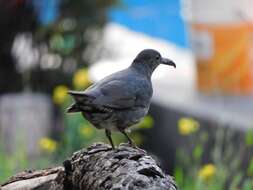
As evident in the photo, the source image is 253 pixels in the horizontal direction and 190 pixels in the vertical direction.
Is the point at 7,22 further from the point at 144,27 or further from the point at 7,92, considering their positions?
the point at 144,27

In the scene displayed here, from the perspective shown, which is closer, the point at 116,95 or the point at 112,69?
the point at 116,95

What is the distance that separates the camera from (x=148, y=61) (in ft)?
11.0

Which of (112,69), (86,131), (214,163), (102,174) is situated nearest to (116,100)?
(102,174)

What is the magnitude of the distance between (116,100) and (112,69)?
243 inches

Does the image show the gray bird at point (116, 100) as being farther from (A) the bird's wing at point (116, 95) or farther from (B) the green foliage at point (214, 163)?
(B) the green foliage at point (214, 163)

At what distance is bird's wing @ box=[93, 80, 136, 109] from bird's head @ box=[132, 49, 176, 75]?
0.74ft

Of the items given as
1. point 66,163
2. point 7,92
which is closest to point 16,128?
point 7,92

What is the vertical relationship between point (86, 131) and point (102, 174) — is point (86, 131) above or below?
below

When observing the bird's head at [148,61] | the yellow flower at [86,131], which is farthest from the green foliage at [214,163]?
the bird's head at [148,61]

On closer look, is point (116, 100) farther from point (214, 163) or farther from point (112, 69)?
point (112, 69)

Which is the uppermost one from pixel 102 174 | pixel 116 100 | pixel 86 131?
pixel 116 100

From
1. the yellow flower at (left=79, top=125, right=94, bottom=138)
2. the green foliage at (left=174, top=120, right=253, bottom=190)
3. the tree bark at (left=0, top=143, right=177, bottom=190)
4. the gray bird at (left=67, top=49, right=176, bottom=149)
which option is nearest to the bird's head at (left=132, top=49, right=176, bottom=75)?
the gray bird at (left=67, top=49, right=176, bottom=149)

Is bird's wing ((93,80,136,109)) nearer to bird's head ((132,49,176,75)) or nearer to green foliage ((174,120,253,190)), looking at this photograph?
bird's head ((132,49,176,75))

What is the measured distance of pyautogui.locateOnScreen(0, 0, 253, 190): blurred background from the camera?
21.9 ft
